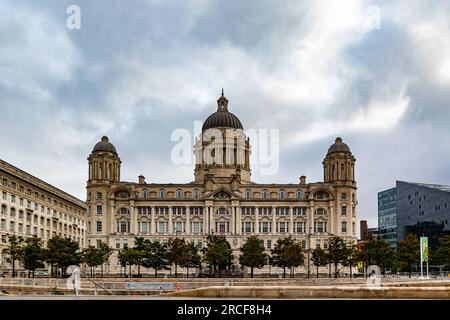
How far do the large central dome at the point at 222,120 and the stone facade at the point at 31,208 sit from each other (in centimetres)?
3673

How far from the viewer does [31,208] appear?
361ft

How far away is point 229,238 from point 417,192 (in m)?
58.3

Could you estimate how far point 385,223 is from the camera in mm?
197250

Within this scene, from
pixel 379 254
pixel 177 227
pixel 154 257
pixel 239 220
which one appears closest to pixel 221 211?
pixel 239 220

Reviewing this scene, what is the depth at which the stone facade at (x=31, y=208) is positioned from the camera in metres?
96.9

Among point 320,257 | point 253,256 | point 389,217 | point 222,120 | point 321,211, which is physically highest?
point 222,120

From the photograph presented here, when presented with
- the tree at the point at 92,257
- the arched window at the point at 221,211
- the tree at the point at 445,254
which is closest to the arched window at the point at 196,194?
the arched window at the point at 221,211

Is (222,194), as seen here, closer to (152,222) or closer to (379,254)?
(152,222)

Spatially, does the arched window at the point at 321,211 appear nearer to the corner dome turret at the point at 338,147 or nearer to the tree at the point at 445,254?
the corner dome turret at the point at 338,147

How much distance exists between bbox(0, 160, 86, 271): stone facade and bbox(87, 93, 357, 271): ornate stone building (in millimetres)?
7446

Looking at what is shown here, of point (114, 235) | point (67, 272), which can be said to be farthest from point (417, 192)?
point (67, 272)

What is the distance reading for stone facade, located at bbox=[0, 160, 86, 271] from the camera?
318ft

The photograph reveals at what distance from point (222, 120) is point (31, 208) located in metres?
Answer: 52.3
